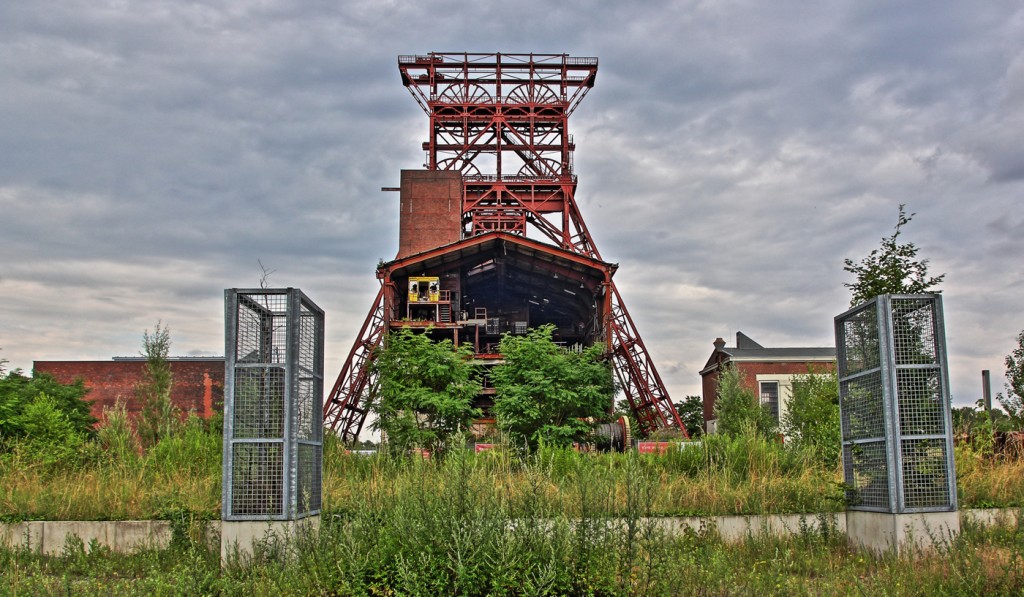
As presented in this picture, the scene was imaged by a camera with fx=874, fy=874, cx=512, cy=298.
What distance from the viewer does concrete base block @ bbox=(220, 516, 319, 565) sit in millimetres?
9375

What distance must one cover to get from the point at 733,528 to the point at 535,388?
10.9 meters

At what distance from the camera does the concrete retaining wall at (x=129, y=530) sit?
35.1ft

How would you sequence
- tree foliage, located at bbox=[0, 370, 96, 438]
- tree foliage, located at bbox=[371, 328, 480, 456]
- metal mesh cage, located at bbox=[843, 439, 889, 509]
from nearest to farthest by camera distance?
metal mesh cage, located at bbox=[843, 439, 889, 509] < tree foliage, located at bbox=[371, 328, 480, 456] < tree foliage, located at bbox=[0, 370, 96, 438]

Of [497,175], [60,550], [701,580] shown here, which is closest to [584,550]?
[701,580]

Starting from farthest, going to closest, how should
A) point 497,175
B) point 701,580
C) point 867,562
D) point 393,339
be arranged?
point 497,175 < point 393,339 < point 867,562 < point 701,580

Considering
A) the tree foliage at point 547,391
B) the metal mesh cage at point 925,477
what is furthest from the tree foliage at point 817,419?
the tree foliage at point 547,391

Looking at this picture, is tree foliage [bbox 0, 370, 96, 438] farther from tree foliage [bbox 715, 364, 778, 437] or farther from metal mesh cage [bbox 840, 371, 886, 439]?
tree foliage [bbox 715, 364, 778, 437]

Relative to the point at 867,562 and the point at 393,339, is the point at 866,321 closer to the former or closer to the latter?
the point at 867,562

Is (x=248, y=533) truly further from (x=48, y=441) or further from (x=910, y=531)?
(x=48, y=441)

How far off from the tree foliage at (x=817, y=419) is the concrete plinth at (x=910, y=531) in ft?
10.2

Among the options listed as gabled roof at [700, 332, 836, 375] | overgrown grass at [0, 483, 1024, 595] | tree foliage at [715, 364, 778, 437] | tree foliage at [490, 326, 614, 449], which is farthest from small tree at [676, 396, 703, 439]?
overgrown grass at [0, 483, 1024, 595]

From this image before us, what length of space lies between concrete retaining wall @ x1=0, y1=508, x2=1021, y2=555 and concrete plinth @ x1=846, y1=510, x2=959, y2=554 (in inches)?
29.7

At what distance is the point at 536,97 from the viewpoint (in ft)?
188

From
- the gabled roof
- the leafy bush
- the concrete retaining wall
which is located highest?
the gabled roof
